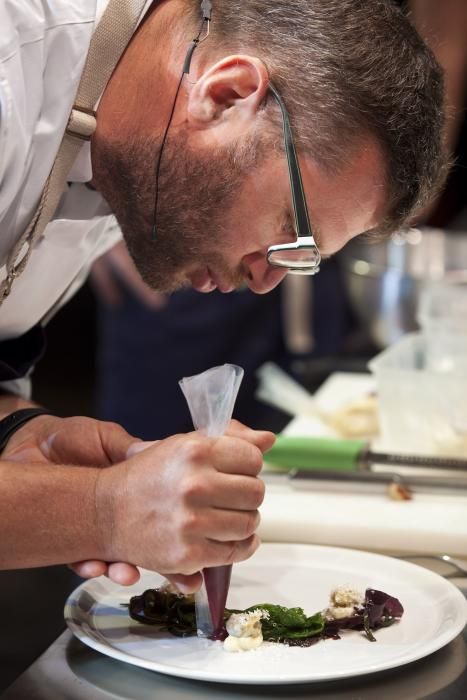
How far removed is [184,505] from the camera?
1055 millimetres

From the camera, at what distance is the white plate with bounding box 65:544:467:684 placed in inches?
39.9

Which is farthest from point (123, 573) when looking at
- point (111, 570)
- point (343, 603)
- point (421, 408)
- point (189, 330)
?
point (189, 330)

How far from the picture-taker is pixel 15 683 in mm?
→ 1012

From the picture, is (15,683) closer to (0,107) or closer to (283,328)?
(0,107)

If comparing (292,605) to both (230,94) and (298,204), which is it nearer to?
(298,204)

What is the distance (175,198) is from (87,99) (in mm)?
186

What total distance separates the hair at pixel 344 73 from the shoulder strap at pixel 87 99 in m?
0.11

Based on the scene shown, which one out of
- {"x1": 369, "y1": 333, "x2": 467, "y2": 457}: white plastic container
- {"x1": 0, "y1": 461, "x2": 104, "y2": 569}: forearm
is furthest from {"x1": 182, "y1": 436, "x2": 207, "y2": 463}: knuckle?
{"x1": 369, "y1": 333, "x2": 467, "y2": 457}: white plastic container

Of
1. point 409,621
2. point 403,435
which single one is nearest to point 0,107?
point 409,621

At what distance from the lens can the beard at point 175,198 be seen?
1415mm

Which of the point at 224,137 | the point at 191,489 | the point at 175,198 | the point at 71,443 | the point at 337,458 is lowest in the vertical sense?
the point at 337,458

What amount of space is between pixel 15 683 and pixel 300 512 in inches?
22.5

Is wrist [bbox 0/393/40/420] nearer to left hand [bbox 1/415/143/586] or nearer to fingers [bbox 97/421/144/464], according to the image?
left hand [bbox 1/415/143/586]

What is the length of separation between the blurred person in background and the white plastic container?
4.91 feet
